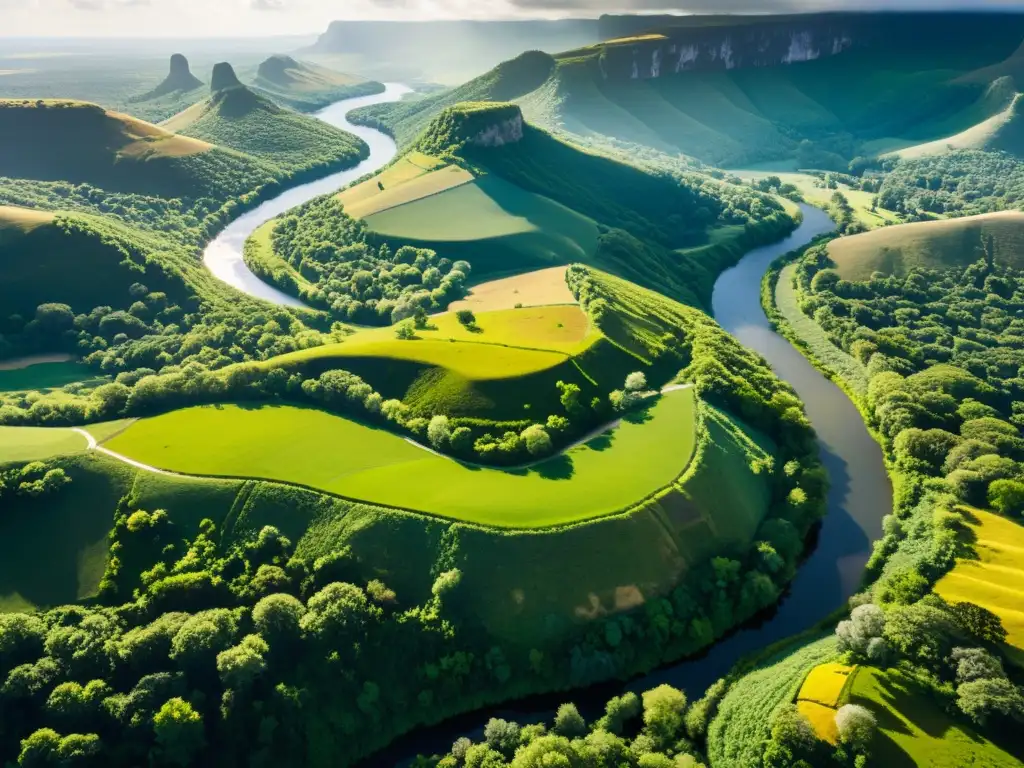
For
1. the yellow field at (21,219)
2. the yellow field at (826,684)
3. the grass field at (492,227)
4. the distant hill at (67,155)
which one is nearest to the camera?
the yellow field at (826,684)

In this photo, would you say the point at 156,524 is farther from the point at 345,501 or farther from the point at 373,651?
the point at 373,651

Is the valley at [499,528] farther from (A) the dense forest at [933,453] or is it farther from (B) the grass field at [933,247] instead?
(B) the grass field at [933,247]

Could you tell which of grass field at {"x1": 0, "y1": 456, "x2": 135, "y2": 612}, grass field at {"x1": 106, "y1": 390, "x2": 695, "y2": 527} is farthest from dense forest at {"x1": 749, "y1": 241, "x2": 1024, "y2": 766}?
grass field at {"x1": 0, "y1": 456, "x2": 135, "y2": 612}

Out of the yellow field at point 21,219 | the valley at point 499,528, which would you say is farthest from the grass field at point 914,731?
the yellow field at point 21,219

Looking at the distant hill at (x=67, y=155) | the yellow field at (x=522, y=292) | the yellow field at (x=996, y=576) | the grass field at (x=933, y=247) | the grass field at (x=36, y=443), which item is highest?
the distant hill at (x=67, y=155)

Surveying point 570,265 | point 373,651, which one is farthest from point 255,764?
point 570,265

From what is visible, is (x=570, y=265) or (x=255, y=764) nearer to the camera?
(x=255, y=764)

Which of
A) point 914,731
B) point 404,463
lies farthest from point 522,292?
point 914,731
